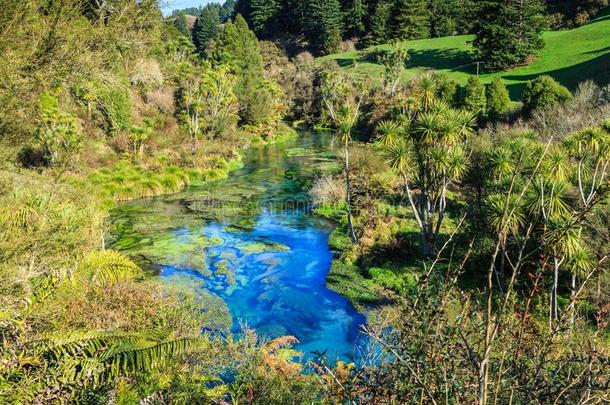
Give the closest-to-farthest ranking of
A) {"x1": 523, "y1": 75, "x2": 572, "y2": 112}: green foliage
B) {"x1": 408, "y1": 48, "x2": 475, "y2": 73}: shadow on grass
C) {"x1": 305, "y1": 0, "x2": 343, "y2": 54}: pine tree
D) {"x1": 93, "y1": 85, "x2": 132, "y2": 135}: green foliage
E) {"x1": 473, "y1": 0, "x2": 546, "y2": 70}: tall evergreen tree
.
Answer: {"x1": 523, "y1": 75, "x2": 572, "y2": 112}: green foliage < {"x1": 93, "y1": 85, "x2": 132, "y2": 135}: green foliage < {"x1": 473, "y1": 0, "x2": 546, "y2": 70}: tall evergreen tree < {"x1": 408, "y1": 48, "x2": 475, "y2": 73}: shadow on grass < {"x1": 305, "y1": 0, "x2": 343, "y2": 54}: pine tree

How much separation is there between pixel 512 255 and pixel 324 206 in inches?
601

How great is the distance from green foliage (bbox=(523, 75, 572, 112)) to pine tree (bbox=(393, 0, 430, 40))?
5582cm

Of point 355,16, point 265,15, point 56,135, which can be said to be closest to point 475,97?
point 56,135

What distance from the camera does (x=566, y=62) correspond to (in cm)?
4988

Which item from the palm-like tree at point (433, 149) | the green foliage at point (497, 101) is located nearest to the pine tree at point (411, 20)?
the green foliage at point (497, 101)

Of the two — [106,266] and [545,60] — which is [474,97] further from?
[106,266]

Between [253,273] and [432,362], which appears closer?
[432,362]

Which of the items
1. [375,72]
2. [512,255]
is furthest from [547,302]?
[375,72]

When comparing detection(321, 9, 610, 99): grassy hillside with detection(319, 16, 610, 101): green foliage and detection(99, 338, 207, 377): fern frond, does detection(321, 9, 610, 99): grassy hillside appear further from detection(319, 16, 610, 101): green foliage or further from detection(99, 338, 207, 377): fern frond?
detection(99, 338, 207, 377): fern frond

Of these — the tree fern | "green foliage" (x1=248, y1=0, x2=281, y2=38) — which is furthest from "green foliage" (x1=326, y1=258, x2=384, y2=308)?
"green foliage" (x1=248, y1=0, x2=281, y2=38)

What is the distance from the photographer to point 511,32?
2248 inches

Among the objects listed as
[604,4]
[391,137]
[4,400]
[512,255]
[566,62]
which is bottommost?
[512,255]

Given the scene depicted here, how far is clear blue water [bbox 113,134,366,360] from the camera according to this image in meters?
18.0

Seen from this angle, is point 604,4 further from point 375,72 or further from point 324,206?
point 324,206
